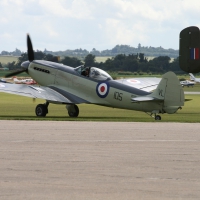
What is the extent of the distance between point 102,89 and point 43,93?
254 centimetres

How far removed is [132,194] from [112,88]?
18884 mm

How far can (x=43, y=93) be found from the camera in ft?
96.6

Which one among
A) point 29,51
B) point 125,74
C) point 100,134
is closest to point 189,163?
point 100,134

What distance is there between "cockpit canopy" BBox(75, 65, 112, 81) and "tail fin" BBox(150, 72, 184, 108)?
310 cm

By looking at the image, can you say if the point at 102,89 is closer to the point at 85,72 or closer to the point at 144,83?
the point at 85,72

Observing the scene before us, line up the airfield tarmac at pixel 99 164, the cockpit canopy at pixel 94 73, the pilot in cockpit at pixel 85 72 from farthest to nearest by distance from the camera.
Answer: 1. the pilot in cockpit at pixel 85 72
2. the cockpit canopy at pixel 94 73
3. the airfield tarmac at pixel 99 164

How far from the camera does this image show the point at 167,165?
11.9 m

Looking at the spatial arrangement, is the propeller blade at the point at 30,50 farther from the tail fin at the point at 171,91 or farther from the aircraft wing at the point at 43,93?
the tail fin at the point at 171,91

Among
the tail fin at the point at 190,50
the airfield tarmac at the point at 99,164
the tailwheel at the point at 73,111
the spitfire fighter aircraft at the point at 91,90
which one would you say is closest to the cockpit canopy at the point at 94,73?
the spitfire fighter aircraft at the point at 91,90

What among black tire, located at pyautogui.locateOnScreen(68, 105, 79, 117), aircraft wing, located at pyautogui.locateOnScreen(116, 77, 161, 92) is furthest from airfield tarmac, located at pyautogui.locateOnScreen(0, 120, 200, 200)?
aircraft wing, located at pyautogui.locateOnScreen(116, 77, 161, 92)

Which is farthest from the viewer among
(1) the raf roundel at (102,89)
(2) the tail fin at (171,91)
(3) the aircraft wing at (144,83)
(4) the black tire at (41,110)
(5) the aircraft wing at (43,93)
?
(3) the aircraft wing at (144,83)

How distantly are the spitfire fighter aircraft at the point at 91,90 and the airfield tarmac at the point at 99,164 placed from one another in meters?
7.26

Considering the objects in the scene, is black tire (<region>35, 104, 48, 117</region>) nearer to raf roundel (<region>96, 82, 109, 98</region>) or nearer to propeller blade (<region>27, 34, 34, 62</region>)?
raf roundel (<region>96, 82, 109, 98</region>)

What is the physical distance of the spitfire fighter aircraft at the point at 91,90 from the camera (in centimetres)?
2625
